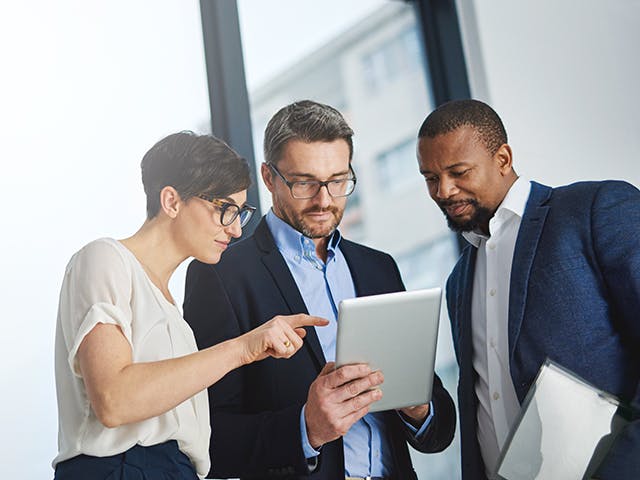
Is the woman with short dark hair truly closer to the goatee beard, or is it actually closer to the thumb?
the thumb

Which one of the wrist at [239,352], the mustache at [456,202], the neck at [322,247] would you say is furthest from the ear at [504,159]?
the wrist at [239,352]

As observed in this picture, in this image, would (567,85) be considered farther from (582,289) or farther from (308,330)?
(308,330)

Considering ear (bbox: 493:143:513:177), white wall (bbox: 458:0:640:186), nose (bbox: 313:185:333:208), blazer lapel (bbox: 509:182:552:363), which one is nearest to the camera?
blazer lapel (bbox: 509:182:552:363)

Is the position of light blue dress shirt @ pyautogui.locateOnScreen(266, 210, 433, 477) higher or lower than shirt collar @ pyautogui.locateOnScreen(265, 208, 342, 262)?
lower

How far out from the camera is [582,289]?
1797mm

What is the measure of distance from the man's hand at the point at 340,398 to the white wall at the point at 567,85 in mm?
1835

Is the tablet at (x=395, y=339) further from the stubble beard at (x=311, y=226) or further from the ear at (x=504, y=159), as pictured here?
the ear at (x=504, y=159)

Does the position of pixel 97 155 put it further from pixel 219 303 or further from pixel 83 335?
pixel 83 335

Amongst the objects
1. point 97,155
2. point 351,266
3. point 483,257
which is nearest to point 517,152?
point 483,257

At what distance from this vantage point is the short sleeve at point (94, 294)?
1.37m

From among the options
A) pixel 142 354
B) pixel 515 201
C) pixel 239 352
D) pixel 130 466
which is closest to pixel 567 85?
pixel 515 201

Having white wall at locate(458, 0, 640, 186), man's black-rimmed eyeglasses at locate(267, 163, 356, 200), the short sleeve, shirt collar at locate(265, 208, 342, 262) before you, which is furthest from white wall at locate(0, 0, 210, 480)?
white wall at locate(458, 0, 640, 186)

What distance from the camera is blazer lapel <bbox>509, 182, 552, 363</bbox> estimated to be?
185 centimetres

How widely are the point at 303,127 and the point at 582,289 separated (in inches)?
32.7
